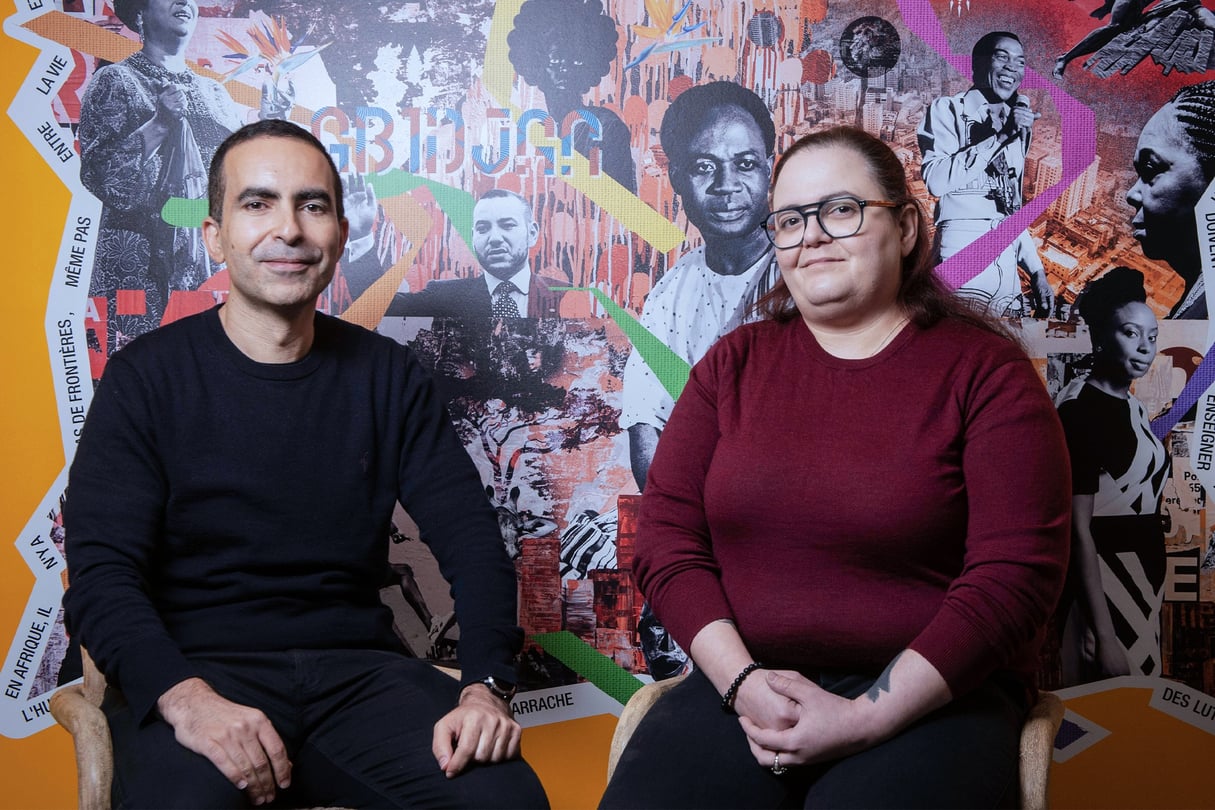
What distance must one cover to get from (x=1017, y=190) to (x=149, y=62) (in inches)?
84.8

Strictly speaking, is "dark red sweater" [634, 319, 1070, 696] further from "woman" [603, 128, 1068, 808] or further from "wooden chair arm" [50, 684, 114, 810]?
"wooden chair arm" [50, 684, 114, 810]

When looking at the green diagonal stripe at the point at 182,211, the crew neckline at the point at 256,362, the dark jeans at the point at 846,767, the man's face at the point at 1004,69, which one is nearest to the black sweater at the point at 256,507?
the crew neckline at the point at 256,362

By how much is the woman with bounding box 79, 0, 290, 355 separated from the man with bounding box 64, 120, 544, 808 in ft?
2.25

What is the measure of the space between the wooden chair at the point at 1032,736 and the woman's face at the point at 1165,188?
131cm

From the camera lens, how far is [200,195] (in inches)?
99.3

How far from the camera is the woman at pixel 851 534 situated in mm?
1528

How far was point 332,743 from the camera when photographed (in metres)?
1.67

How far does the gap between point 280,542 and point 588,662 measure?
1014mm

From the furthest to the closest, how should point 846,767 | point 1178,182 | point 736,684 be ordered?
1. point 1178,182
2. point 736,684
3. point 846,767

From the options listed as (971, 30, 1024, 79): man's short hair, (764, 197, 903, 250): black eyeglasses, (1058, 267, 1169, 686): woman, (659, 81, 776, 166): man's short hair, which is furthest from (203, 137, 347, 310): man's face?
(1058, 267, 1169, 686): woman

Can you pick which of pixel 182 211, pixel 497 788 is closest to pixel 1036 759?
pixel 497 788

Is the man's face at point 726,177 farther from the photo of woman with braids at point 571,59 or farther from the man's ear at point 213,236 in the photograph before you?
the man's ear at point 213,236

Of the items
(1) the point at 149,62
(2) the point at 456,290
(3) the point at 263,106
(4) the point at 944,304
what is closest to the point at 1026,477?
(4) the point at 944,304

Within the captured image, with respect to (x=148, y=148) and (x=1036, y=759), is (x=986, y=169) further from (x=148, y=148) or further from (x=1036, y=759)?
(x=148, y=148)
